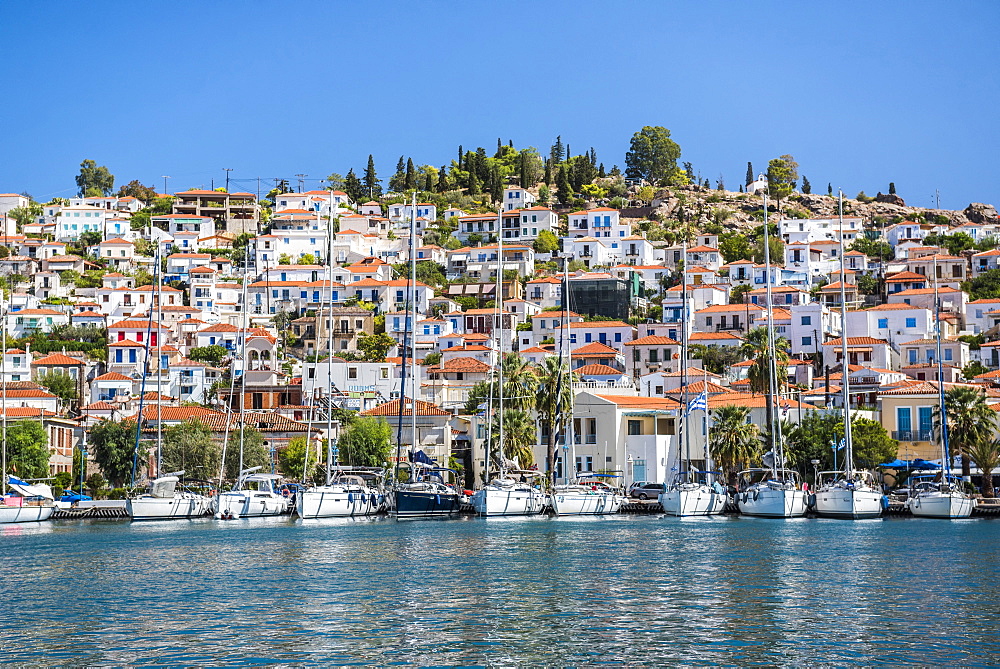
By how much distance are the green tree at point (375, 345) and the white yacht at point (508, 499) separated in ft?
169

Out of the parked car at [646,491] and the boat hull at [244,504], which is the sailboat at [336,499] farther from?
the parked car at [646,491]

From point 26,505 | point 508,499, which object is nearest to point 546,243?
point 508,499

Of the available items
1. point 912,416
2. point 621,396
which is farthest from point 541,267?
point 912,416

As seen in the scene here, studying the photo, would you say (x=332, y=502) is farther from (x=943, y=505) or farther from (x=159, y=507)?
(x=943, y=505)

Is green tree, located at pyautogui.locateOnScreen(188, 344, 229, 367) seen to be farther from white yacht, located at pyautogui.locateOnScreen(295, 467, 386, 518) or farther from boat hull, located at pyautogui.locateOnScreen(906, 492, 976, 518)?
boat hull, located at pyautogui.locateOnScreen(906, 492, 976, 518)

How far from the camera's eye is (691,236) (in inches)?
6658

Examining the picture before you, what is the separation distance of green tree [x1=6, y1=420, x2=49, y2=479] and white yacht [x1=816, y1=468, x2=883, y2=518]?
48.5m

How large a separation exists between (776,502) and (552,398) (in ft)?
58.1

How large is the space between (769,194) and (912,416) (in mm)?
118451

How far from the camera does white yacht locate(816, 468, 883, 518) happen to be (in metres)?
65.8

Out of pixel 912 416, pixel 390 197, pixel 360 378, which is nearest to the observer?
pixel 912 416

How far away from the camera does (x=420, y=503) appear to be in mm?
69375

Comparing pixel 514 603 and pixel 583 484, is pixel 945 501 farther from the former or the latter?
pixel 514 603

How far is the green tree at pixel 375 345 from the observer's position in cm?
12094
